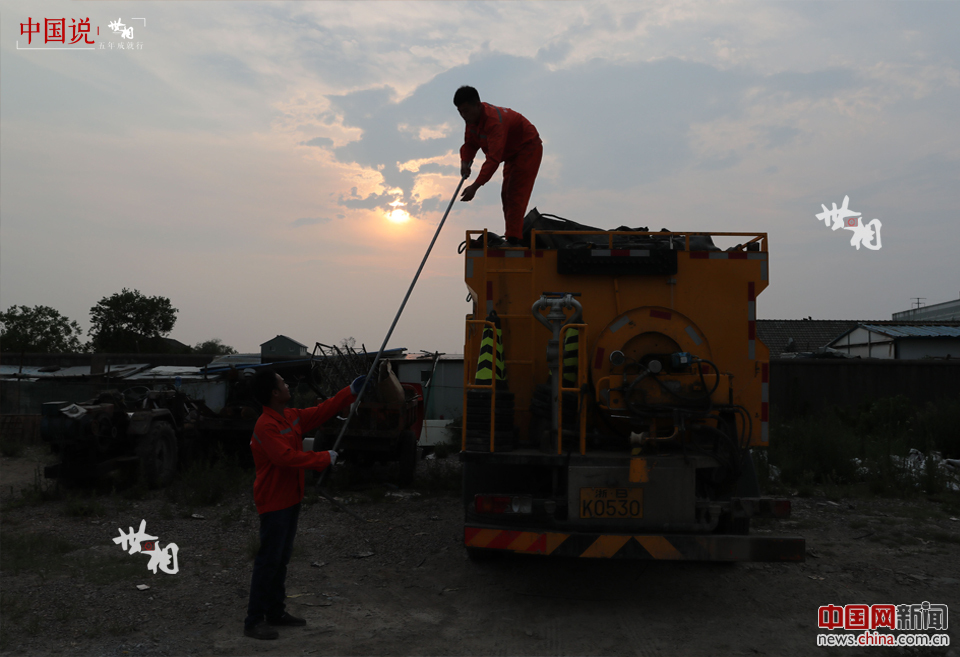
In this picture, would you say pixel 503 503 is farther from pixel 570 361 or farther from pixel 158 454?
pixel 158 454

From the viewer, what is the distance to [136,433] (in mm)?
9352

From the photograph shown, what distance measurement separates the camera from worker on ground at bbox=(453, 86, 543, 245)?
6.86 m

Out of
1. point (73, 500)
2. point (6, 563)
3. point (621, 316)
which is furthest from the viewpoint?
point (73, 500)

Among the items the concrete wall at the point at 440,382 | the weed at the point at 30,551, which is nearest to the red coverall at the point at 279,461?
the weed at the point at 30,551

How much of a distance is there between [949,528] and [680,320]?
194 inches

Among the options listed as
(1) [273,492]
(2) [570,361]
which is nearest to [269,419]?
(1) [273,492]

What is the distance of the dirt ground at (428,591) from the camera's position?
432 cm

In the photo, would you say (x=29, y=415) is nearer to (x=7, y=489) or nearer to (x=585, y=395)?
(x=7, y=489)

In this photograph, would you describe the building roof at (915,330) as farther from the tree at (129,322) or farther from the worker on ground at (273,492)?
the tree at (129,322)

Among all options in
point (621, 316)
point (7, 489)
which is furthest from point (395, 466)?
point (621, 316)

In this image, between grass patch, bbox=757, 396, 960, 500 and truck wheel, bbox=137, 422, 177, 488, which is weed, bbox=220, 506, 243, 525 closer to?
truck wheel, bbox=137, 422, 177, 488

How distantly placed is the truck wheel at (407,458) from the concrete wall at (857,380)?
12.2m

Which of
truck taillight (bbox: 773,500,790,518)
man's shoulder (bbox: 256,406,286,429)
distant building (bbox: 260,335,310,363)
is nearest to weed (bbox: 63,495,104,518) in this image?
man's shoulder (bbox: 256,406,286,429)

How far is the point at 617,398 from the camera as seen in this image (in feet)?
16.4
